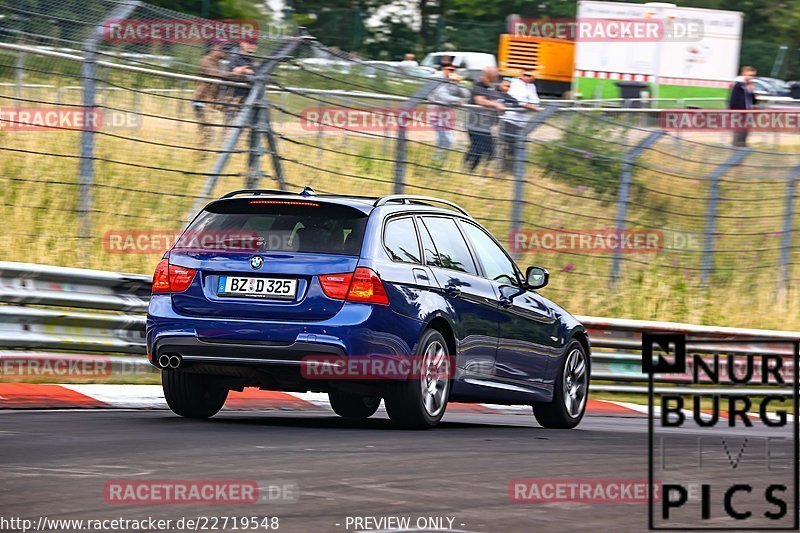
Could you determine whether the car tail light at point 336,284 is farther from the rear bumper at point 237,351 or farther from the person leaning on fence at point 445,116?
the person leaning on fence at point 445,116

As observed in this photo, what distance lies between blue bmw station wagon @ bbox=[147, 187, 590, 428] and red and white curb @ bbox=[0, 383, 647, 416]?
35.9 inches

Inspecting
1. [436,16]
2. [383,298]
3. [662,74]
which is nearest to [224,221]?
[383,298]

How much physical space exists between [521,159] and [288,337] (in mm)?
7799

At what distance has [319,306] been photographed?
31.1ft

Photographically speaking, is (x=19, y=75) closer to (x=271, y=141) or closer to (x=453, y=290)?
(x=271, y=141)

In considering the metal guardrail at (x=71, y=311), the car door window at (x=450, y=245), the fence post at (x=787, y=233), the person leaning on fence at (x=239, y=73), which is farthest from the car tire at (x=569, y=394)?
the fence post at (x=787, y=233)

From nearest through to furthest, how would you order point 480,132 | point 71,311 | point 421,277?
point 421,277 < point 71,311 < point 480,132

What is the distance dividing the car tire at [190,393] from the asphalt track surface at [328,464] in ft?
0.46

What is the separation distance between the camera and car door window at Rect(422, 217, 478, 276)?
34.7 feet

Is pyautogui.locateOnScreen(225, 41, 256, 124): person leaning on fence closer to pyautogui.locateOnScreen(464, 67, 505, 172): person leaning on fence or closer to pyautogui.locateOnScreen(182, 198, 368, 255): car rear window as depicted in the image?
pyautogui.locateOnScreen(464, 67, 505, 172): person leaning on fence

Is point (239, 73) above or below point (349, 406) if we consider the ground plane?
above

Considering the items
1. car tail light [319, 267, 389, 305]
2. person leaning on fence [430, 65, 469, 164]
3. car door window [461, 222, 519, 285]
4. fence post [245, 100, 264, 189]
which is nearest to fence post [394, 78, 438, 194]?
person leaning on fence [430, 65, 469, 164]

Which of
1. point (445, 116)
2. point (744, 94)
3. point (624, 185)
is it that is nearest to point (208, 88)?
point (445, 116)

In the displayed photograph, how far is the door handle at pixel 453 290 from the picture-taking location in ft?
33.7
